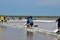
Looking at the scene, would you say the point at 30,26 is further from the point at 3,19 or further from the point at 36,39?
the point at 3,19

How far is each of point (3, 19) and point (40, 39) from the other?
27502mm

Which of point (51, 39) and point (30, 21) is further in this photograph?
point (30, 21)

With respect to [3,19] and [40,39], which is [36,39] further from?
[3,19]

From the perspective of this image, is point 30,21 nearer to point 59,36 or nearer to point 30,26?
point 30,26

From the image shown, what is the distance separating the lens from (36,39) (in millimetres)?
16109

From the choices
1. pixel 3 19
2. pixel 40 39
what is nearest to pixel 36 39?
pixel 40 39

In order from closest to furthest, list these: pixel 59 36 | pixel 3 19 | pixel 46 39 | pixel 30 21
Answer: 1. pixel 46 39
2. pixel 59 36
3. pixel 30 21
4. pixel 3 19

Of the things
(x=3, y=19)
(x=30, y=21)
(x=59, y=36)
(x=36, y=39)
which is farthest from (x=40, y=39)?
(x=3, y=19)

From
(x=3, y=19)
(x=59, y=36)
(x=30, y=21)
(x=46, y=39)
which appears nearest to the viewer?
(x=46, y=39)

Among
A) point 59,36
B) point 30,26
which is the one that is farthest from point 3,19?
point 59,36

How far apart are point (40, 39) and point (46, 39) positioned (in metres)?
0.42

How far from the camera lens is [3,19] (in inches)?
1692

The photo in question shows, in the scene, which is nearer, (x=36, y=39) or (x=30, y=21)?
(x=36, y=39)

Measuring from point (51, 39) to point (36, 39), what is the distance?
103cm
